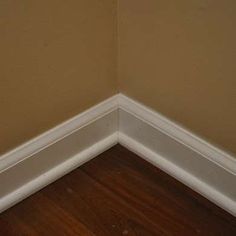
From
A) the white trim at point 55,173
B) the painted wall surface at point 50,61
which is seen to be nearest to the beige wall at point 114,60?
the painted wall surface at point 50,61

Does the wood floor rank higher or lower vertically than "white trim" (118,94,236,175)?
lower

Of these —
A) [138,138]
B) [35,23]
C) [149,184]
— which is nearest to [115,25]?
[35,23]

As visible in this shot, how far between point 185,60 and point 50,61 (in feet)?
1.15

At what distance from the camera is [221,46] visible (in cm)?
99

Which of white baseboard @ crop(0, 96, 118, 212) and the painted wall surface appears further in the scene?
white baseboard @ crop(0, 96, 118, 212)

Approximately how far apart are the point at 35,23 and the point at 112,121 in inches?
18.8

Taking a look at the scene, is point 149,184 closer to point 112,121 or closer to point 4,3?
point 112,121

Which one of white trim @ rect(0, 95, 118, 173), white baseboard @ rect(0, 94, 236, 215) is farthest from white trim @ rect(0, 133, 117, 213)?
white trim @ rect(0, 95, 118, 173)

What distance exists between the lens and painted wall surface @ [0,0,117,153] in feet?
3.33

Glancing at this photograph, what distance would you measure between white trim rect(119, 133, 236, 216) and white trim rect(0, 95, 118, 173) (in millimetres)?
140

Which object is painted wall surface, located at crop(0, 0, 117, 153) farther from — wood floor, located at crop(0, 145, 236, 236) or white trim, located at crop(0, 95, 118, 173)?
wood floor, located at crop(0, 145, 236, 236)

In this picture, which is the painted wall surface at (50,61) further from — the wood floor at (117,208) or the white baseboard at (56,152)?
the wood floor at (117,208)

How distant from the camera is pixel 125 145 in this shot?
1425mm

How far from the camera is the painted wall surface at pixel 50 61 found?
1.01 m
